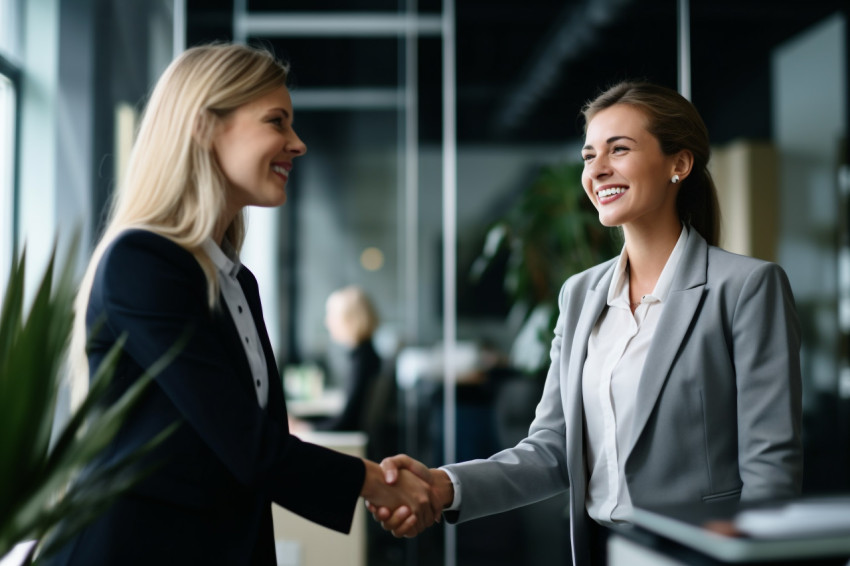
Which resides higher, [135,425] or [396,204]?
[396,204]

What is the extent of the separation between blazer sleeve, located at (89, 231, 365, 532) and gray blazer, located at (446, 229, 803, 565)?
0.72 metres

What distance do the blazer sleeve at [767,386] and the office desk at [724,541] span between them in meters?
0.38

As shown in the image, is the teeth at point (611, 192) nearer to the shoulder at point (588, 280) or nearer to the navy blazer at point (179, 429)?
the shoulder at point (588, 280)

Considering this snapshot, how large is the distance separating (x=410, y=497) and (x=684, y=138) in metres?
1.07

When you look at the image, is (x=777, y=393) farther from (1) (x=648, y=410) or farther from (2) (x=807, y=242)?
(2) (x=807, y=242)

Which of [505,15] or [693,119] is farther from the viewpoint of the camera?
[505,15]

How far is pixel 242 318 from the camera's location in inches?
67.0

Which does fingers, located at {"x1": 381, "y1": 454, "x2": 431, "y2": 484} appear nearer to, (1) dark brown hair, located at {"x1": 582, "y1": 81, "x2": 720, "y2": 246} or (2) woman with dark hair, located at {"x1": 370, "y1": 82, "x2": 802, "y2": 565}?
(2) woman with dark hair, located at {"x1": 370, "y1": 82, "x2": 802, "y2": 565}

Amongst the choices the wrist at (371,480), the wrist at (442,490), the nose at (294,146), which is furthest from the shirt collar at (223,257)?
the wrist at (442,490)

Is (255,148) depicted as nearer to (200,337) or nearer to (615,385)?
(200,337)

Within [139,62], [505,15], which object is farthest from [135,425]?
[505,15]

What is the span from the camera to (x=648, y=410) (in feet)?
5.82

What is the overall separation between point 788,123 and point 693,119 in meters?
2.13

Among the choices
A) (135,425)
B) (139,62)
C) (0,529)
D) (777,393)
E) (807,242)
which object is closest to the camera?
(0,529)
